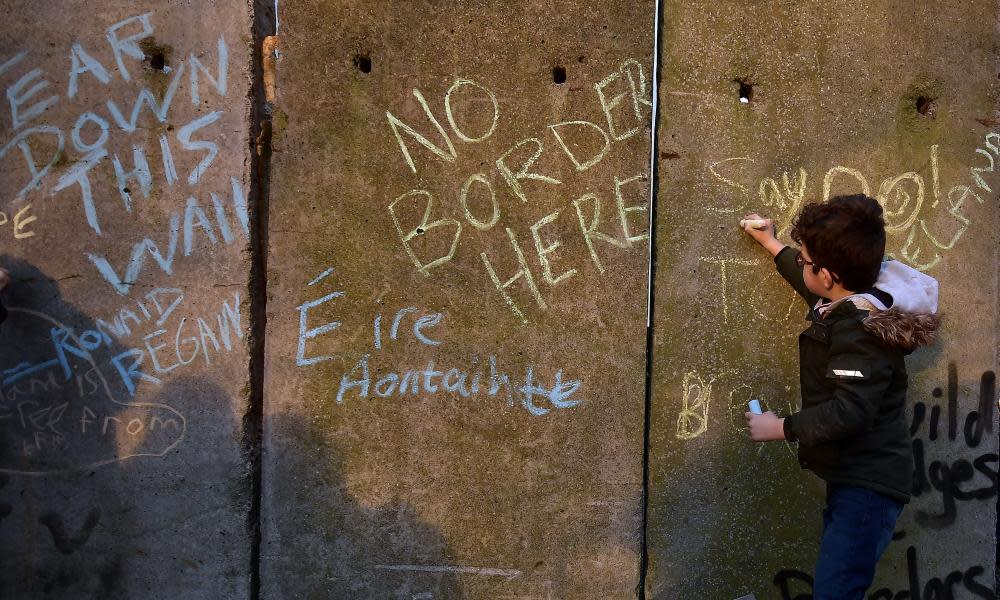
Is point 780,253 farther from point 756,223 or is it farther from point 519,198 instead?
point 519,198

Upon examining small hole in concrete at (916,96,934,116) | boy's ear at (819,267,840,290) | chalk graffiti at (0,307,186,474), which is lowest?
chalk graffiti at (0,307,186,474)

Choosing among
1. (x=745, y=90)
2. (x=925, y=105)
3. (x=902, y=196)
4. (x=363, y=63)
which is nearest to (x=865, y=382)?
(x=902, y=196)

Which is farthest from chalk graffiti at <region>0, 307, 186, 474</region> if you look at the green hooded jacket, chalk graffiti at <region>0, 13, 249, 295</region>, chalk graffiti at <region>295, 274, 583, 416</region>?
the green hooded jacket

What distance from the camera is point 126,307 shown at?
296 cm

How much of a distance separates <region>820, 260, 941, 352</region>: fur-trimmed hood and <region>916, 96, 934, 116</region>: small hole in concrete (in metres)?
1.05

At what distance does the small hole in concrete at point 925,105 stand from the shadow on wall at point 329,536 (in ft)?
10.3

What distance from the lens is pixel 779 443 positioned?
3.02 metres

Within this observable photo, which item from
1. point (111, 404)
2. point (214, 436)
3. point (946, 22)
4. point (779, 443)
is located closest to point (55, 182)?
point (111, 404)

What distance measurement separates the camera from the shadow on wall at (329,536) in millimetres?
2975

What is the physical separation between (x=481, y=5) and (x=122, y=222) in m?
2.00

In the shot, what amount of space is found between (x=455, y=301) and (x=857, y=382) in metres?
1.71

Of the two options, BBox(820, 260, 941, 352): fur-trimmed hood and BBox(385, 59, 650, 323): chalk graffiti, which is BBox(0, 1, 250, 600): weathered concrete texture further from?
BBox(820, 260, 941, 352): fur-trimmed hood

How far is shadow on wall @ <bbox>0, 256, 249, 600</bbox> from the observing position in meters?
2.96

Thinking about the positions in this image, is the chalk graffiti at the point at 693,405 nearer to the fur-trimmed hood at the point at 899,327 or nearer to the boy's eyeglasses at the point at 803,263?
the boy's eyeglasses at the point at 803,263
